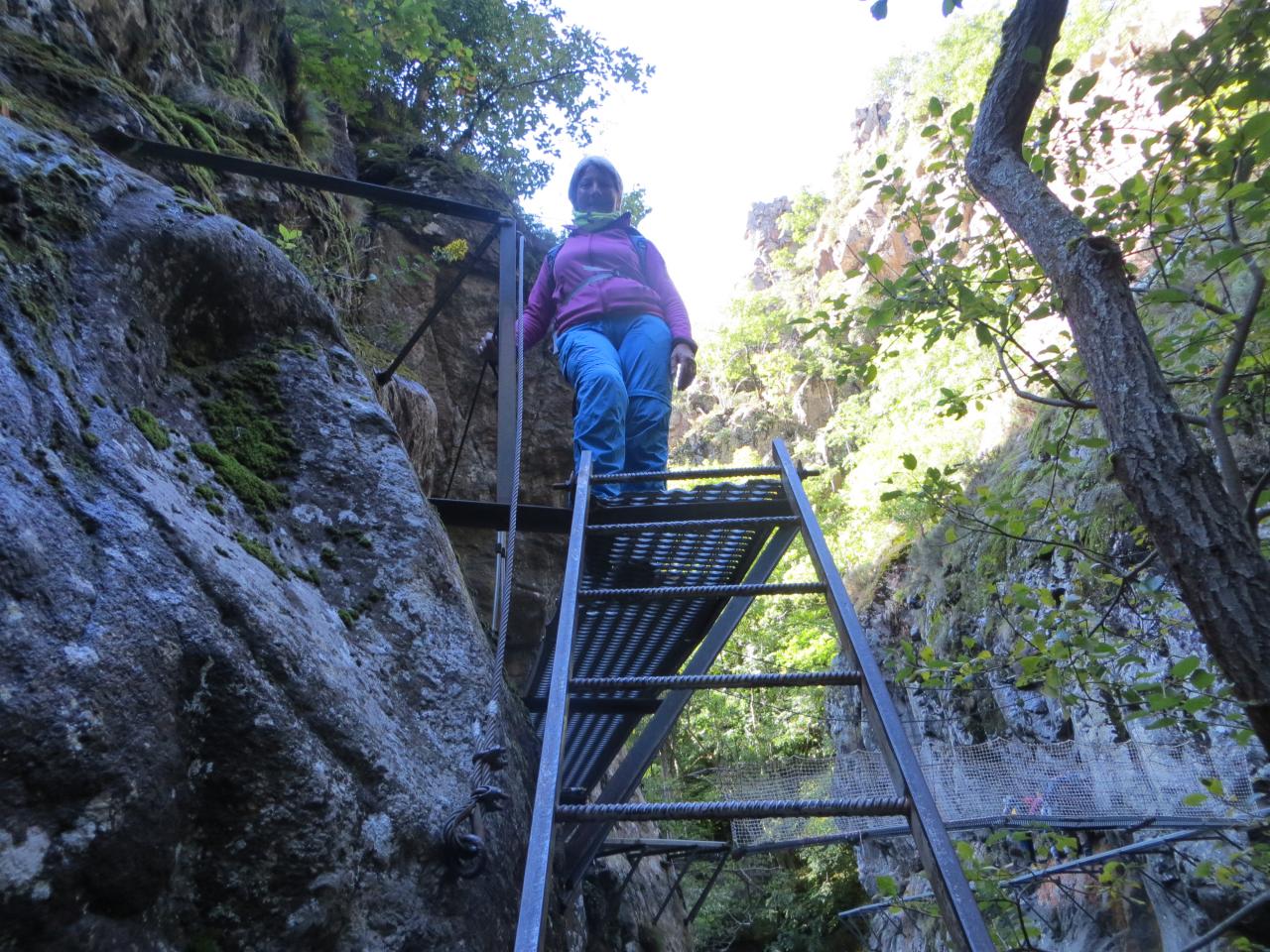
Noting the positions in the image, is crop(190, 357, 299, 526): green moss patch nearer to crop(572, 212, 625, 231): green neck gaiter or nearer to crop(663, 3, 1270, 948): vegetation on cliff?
crop(663, 3, 1270, 948): vegetation on cliff

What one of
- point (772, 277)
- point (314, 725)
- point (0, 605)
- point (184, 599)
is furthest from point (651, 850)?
point (772, 277)

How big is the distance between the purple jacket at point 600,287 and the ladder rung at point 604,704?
5.91ft

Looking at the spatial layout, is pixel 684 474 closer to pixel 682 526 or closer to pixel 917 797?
pixel 682 526

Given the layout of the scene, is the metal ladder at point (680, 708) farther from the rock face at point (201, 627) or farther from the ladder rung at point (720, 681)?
the rock face at point (201, 627)

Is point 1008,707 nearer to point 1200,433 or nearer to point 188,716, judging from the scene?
point 1200,433

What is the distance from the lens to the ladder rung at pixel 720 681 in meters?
1.98

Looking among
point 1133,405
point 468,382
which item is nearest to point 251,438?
point 1133,405

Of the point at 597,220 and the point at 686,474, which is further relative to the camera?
the point at 597,220

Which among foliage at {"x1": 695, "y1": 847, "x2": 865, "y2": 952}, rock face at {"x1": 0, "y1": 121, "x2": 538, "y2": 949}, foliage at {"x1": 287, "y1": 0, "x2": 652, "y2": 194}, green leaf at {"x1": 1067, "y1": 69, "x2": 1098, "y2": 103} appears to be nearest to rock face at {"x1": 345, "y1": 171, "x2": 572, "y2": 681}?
foliage at {"x1": 287, "y1": 0, "x2": 652, "y2": 194}

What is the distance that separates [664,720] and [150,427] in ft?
6.87

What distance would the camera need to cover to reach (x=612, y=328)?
4414mm

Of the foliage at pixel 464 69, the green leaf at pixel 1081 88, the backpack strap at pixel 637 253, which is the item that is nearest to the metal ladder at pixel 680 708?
the green leaf at pixel 1081 88

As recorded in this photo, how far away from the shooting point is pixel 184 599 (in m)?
1.57

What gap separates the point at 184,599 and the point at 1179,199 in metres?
3.21
